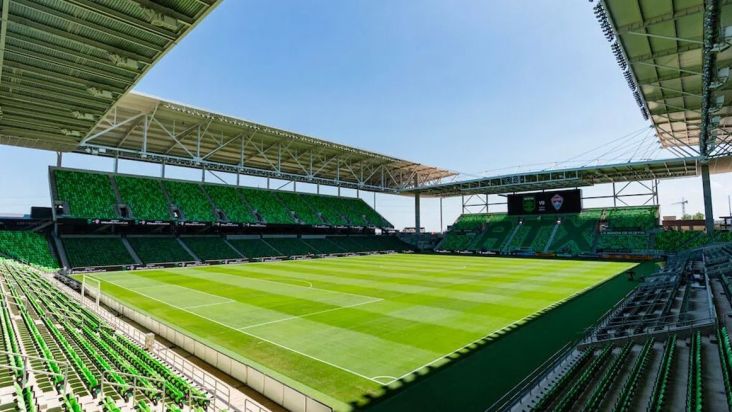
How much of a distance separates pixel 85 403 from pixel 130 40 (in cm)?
1096

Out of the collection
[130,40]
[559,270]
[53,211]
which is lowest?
[559,270]

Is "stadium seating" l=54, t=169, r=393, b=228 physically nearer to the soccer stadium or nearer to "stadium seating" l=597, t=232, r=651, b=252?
the soccer stadium

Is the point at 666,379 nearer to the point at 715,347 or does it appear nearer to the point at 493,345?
the point at 715,347

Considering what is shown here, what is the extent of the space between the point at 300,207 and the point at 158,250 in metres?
22.4

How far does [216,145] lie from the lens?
4656cm

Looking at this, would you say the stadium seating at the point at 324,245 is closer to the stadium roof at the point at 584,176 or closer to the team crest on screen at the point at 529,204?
the stadium roof at the point at 584,176

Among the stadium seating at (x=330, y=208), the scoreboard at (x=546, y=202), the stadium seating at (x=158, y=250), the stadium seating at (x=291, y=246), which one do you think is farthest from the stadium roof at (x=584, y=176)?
the stadium seating at (x=158, y=250)

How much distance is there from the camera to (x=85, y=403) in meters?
7.95

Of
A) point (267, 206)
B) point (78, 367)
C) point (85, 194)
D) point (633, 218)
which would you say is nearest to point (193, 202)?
point (267, 206)

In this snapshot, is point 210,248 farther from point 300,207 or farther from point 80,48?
point 80,48

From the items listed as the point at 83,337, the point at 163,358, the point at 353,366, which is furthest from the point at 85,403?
the point at 353,366

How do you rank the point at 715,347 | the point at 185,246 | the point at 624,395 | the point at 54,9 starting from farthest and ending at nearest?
the point at 185,246, the point at 54,9, the point at 715,347, the point at 624,395

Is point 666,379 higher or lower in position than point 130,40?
lower

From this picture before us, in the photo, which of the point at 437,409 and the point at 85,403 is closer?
the point at 85,403
